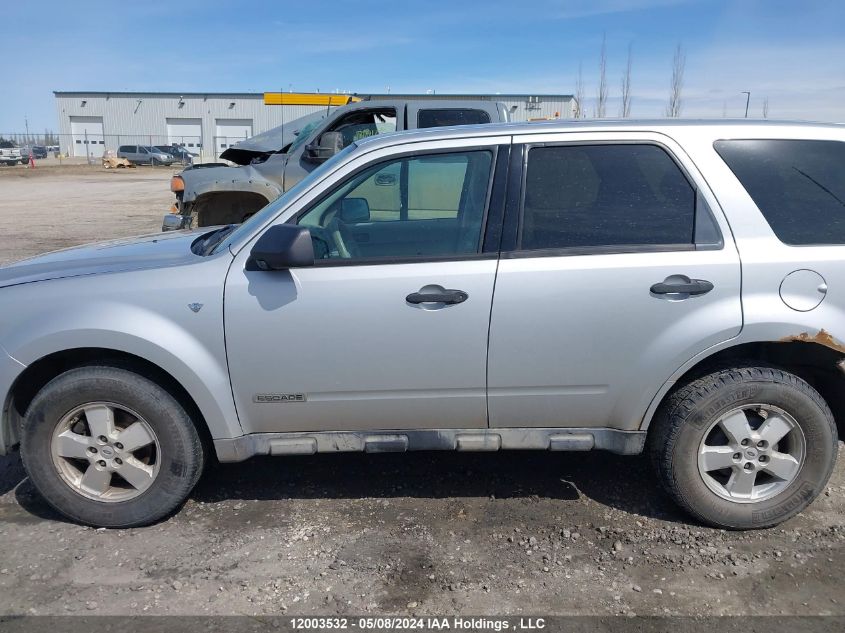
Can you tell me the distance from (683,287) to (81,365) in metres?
2.87

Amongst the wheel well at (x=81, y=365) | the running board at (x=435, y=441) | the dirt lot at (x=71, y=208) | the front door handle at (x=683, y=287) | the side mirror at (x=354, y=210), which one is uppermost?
the side mirror at (x=354, y=210)

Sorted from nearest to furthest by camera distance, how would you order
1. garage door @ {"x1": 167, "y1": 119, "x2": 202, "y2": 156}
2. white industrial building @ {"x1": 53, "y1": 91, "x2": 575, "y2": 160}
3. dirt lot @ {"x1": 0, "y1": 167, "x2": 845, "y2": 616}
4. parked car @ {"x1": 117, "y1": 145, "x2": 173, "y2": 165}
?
dirt lot @ {"x1": 0, "y1": 167, "x2": 845, "y2": 616}, parked car @ {"x1": 117, "y1": 145, "x2": 173, "y2": 165}, white industrial building @ {"x1": 53, "y1": 91, "x2": 575, "y2": 160}, garage door @ {"x1": 167, "y1": 119, "x2": 202, "y2": 156}

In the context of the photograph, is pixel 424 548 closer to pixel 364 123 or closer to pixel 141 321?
pixel 141 321

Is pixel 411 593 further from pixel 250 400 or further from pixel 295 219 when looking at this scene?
pixel 295 219

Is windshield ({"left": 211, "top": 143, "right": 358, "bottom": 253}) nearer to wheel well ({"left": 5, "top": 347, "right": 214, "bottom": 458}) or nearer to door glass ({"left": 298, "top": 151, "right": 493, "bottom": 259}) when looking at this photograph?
door glass ({"left": 298, "top": 151, "right": 493, "bottom": 259})

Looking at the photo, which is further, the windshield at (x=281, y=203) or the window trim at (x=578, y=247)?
the windshield at (x=281, y=203)

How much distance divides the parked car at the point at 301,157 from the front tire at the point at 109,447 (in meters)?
4.63

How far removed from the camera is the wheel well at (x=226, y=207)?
823cm

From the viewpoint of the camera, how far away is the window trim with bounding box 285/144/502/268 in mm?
3391

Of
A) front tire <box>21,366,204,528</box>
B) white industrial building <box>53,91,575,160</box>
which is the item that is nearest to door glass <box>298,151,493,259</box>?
front tire <box>21,366,204,528</box>

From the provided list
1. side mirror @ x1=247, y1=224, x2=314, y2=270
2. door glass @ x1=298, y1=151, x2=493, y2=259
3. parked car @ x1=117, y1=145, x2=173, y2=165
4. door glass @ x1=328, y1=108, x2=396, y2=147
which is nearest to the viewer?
side mirror @ x1=247, y1=224, x2=314, y2=270

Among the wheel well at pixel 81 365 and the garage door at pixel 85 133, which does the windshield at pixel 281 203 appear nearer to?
the wheel well at pixel 81 365

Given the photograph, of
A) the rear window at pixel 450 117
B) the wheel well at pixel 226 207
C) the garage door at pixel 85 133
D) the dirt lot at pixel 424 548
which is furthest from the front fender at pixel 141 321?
the garage door at pixel 85 133

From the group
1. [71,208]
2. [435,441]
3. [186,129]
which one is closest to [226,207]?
[435,441]
